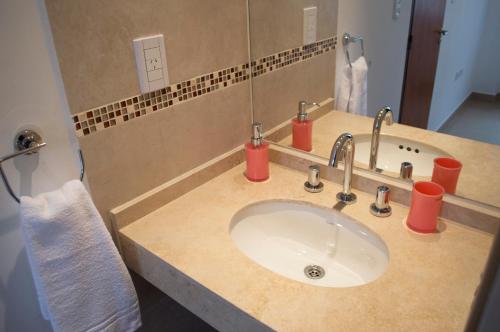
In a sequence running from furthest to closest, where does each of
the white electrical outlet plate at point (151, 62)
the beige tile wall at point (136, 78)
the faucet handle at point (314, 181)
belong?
the faucet handle at point (314, 181) → the white electrical outlet plate at point (151, 62) → the beige tile wall at point (136, 78)

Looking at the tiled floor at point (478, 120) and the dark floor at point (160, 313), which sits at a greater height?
the tiled floor at point (478, 120)

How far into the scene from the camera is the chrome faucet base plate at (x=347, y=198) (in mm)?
1170

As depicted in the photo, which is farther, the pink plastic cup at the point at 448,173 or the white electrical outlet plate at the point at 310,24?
the white electrical outlet plate at the point at 310,24

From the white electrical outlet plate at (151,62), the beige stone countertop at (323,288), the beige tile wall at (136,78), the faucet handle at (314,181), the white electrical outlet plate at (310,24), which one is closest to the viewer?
the beige stone countertop at (323,288)

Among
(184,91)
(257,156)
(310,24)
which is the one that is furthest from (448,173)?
(184,91)

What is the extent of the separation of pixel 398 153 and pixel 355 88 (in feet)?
0.86

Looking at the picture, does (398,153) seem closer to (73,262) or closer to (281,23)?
(281,23)

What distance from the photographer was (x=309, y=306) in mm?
816

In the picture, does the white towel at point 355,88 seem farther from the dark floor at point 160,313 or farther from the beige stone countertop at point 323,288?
the dark floor at point 160,313

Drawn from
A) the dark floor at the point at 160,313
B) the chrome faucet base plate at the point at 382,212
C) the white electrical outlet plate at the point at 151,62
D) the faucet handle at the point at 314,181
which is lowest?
the dark floor at the point at 160,313

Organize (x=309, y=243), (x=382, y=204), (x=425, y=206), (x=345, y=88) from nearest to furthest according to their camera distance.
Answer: (x=425, y=206) < (x=382, y=204) < (x=309, y=243) < (x=345, y=88)

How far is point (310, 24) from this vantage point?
1.35 metres

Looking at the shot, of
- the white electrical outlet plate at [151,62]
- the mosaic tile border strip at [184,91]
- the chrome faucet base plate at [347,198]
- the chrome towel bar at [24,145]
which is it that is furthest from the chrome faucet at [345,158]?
the chrome towel bar at [24,145]

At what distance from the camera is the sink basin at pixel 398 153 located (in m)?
1.12
